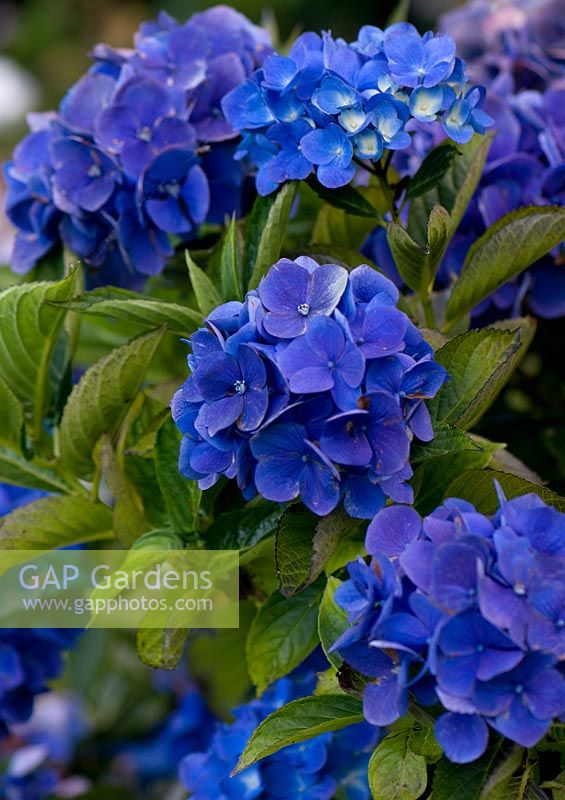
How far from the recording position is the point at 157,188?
2.32 feet

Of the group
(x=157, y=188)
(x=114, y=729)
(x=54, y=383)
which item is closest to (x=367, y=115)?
(x=157, y=188)

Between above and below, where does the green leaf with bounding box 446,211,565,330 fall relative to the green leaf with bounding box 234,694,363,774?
above

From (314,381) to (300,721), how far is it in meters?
0.18

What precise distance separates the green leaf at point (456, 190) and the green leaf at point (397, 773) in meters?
0.32

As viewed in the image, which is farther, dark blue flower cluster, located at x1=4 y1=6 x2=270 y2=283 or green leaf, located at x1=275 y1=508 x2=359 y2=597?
dark blue flower cluster, located at x1=4 y1=6 x2=270 y2=283

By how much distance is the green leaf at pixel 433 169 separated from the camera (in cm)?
61

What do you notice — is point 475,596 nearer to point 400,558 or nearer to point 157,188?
point 400,558

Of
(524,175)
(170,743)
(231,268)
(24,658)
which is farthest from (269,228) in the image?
(170,743)

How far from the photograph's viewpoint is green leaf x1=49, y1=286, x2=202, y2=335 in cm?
61

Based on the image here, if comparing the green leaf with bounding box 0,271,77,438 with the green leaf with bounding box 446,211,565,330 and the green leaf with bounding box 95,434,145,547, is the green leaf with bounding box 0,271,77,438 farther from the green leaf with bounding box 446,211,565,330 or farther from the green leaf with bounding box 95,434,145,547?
the green leaf with bounding box 446,211,565,330

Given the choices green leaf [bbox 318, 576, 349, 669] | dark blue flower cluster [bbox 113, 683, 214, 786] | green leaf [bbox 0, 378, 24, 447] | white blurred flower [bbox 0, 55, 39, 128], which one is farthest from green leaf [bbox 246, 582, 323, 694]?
white blurred flower [bbox 0, 55, 39, 128]

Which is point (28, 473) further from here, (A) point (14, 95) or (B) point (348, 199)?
(A) point (14, 95)

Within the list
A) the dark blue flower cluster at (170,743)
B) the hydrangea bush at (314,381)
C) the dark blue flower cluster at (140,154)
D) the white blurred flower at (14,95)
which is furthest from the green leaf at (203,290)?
Answer: the white blurred flower at (14,95)

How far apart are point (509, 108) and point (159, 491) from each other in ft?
1.27
